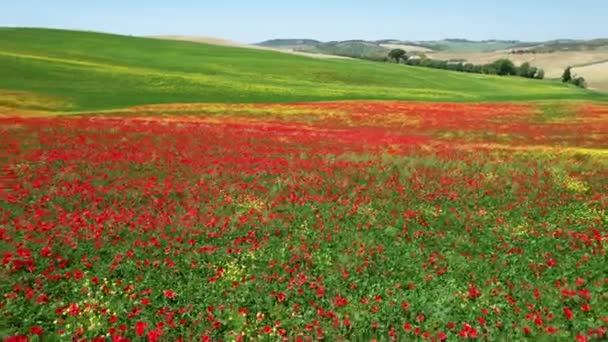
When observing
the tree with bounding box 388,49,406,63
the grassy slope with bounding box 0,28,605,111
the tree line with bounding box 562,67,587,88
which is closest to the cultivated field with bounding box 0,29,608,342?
the grassy slope with bounding box 0,28,605,111

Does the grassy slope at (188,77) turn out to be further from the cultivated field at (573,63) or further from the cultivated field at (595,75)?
the cultivated field at (573,63)

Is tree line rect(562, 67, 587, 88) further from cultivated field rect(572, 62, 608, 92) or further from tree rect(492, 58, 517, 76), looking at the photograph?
tree rect(492, 58, 517, 76)

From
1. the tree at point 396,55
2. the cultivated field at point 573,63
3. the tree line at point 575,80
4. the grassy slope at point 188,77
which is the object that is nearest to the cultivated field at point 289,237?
the grassy slope at point 188,77

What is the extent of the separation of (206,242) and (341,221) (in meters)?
3.85

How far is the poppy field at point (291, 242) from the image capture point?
307 inches

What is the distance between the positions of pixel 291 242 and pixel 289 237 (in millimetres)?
278

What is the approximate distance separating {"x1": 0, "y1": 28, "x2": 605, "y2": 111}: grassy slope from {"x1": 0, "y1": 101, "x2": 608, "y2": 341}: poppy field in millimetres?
33590

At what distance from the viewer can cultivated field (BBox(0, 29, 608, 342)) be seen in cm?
782

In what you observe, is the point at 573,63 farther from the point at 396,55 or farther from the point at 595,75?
the point at 396,55

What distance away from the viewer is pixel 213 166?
17.8 m

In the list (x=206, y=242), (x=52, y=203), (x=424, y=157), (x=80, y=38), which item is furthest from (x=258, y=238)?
(x=80, y=38)

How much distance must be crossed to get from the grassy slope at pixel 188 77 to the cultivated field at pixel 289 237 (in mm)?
29921

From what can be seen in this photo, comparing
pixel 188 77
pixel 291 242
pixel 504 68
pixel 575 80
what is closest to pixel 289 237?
pixel 291 242

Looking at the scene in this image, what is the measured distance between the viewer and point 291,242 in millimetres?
11281
